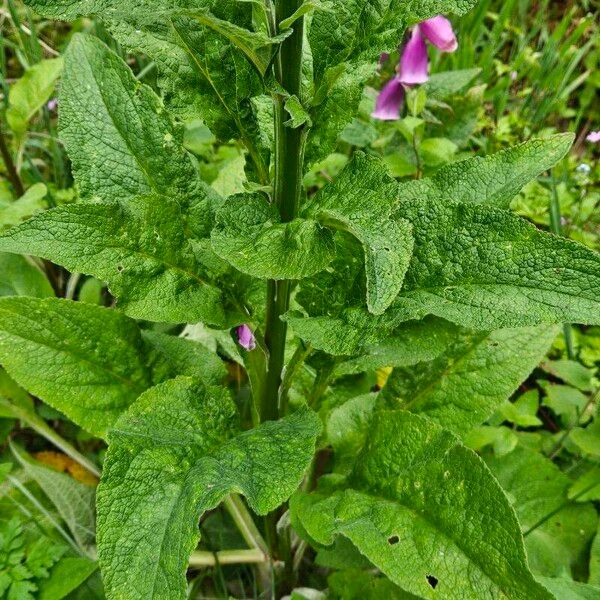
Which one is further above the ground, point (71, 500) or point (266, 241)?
point (266, 241)

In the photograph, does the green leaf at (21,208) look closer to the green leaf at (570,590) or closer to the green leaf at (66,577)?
the green leaf at (66,577)

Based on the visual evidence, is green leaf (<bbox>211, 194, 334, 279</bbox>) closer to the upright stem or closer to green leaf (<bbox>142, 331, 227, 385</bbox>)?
the upright stem

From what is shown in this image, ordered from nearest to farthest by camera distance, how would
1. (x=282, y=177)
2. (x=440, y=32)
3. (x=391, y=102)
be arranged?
(x=282, y=177), (x=440, y=32), (x=391, y=102)

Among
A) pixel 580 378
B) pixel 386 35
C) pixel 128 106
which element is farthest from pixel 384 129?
pixel 386 35

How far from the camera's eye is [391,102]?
5.77 feet

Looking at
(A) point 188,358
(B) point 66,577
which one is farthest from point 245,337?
(B) point 66,577

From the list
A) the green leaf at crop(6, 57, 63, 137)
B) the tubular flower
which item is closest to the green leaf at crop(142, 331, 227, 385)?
the green leaf at crop(6, 57, 63, 137)

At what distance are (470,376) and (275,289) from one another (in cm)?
42

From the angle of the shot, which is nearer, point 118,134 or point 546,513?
point 118,134

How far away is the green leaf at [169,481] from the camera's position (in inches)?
30.7

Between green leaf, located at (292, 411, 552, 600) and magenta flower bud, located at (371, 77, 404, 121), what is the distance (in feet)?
3.21

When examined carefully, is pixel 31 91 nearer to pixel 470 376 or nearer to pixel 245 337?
pixel 245 337

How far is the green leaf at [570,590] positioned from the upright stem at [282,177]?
1.67ft

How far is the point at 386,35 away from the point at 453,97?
51.2 inches
